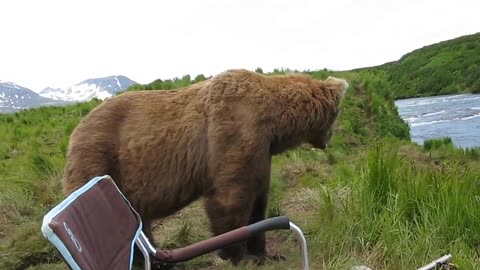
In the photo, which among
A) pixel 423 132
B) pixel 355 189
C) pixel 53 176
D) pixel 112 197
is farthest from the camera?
pixel 423 132

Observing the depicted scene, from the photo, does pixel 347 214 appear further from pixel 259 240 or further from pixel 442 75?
pixel 442 75

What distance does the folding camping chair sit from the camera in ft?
6.37

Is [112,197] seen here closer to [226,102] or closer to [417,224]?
[226,102]

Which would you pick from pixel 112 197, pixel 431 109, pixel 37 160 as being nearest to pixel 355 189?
pixel 112 197

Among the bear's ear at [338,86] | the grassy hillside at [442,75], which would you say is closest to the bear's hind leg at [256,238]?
the bear's ear at [338,86]

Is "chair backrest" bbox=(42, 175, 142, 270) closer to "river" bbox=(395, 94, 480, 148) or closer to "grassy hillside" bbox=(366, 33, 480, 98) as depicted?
"river" bbox=(395, 94, 480, 148)

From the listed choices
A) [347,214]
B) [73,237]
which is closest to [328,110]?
[347,214]

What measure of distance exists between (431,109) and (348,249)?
17535mm

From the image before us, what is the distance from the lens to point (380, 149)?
4.81 metres

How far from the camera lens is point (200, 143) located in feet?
13.3

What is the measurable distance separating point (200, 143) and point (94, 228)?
1.79 meters

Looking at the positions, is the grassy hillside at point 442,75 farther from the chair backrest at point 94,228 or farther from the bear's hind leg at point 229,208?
the chair backrest at point 94,228

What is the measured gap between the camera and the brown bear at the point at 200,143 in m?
3.95

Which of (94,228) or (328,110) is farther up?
(328,110)
